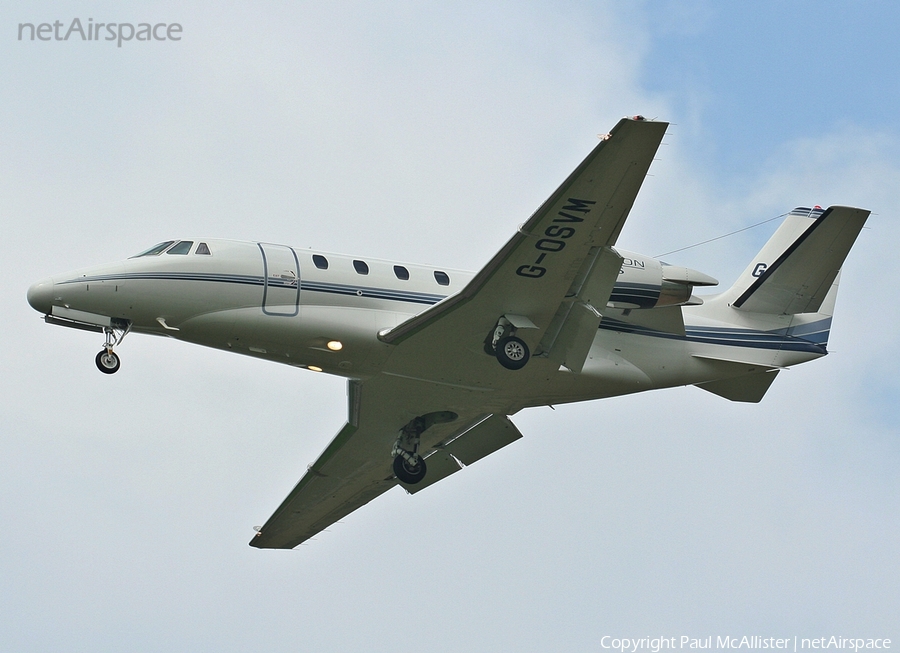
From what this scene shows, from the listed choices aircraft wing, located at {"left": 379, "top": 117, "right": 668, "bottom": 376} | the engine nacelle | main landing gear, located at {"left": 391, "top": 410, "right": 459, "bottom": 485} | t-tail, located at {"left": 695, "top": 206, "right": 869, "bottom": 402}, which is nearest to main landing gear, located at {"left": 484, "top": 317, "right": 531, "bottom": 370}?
aircraft wing, located at {"left": 379, "top": 117, "right": 668, "bottom": 376}

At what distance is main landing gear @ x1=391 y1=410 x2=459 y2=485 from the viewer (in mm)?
25125

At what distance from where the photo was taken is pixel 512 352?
869 inches

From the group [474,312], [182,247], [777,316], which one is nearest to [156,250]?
[182,247]

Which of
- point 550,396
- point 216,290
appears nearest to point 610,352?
point 550,396

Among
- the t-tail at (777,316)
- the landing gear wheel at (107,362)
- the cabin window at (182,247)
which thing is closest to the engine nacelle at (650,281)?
the t-tail at (777,316)

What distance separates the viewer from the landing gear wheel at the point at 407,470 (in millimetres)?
25281

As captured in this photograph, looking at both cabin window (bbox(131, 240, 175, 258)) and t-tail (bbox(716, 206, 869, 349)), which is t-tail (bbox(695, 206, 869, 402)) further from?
cabin window (bbox(131, 240, 175, 258))

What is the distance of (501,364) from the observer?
72.6 ft

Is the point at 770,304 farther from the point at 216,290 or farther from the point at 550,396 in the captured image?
the point at 216,290

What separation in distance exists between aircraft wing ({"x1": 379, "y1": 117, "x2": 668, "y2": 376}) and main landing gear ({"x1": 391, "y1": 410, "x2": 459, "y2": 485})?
3.47m

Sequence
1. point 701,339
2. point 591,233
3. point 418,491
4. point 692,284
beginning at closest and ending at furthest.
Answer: point 591,233, point 692,284, point 701,339, point 418,491

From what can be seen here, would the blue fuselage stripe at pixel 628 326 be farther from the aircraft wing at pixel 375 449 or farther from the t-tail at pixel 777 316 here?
the aircraft wing at pixel 375 449

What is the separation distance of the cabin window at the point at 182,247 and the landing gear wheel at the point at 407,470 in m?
6.19

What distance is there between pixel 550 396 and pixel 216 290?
6609mm
